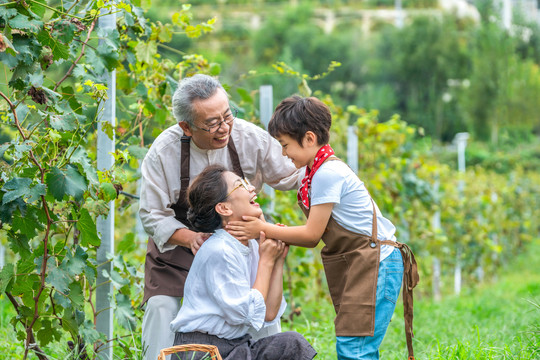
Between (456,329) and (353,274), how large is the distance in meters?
2.80

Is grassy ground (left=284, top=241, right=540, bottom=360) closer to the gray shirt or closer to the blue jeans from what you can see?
the blue jeans

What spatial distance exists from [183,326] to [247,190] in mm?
621

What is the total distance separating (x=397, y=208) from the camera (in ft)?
24.0

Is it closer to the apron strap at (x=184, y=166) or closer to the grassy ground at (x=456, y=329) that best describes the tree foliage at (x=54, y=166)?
the apron strap at (x=184, y=166)

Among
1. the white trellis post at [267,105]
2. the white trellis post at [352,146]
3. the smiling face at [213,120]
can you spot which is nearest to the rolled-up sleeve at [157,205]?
the smiling face at [213,120]

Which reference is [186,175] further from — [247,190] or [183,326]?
[183,326]

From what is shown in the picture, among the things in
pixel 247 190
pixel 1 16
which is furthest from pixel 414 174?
pixel 1 16

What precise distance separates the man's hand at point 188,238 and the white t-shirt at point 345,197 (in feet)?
1.74

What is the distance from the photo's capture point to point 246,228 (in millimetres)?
3047

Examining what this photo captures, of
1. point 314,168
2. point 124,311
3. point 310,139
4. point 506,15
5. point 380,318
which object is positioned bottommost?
point 124,311

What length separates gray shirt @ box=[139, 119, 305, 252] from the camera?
3430mm

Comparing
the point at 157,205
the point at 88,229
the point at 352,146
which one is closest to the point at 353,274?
the point at 157,205

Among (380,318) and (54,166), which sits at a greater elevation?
(54,166)

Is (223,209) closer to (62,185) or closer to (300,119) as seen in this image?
(300,119)
